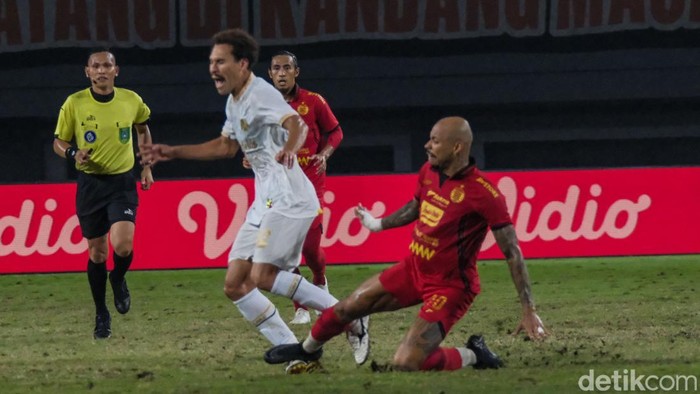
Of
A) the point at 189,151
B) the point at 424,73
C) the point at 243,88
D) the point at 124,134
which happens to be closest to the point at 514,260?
the point at 243,88

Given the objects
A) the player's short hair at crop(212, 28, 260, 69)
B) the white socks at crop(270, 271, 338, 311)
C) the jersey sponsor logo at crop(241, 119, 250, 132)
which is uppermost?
the player's short hair at crop(212, 28, 260, 69)

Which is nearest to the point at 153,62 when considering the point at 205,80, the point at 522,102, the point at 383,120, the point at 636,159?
the point at 205,80

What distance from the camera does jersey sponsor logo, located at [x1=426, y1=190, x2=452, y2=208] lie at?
7.45 m

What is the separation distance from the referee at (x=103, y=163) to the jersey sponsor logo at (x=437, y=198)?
3.23m

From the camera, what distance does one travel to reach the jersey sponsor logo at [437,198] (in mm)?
7445

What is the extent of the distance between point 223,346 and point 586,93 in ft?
41.6

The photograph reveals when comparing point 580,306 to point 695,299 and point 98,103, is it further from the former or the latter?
→ point 98,103

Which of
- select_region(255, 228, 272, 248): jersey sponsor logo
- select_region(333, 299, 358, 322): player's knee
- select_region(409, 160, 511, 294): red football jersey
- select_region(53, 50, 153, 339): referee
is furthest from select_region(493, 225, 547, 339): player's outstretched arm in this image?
select_region(53, 50, 153, 339): referee

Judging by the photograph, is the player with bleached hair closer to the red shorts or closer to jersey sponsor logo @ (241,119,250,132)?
the red shorts

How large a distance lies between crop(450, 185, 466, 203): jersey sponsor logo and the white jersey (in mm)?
911

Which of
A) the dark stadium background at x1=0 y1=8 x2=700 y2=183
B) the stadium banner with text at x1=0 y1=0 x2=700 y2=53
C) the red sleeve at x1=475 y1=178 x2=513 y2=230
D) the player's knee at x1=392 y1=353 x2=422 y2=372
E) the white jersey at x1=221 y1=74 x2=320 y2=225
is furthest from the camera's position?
the dark stadium background at x1=0 y1=8 x2=700 y2=183

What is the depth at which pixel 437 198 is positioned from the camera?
7516 mm

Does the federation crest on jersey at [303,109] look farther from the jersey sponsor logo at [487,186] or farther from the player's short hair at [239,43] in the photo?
the jersey sponsor logo at [487,186]

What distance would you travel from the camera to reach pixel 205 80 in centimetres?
2050
